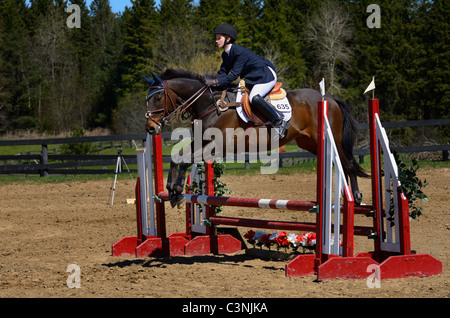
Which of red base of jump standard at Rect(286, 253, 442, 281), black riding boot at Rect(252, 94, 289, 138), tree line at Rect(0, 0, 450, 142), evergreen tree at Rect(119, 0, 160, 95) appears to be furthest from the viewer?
evergreen tree at Rect(119, 0, 160, 95)

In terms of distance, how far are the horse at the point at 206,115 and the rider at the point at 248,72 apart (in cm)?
21

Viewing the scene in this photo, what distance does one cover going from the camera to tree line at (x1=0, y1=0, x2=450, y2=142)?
119 ft

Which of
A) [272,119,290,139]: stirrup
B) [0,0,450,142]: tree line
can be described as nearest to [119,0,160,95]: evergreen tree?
[0,0,450,142]: tree line

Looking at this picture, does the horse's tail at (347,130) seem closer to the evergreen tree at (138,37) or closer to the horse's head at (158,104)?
the horse's head at (158,104)

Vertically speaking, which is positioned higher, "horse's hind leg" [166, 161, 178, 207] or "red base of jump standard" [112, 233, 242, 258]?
"horse's hind leg" [166, 161, 178, 207]

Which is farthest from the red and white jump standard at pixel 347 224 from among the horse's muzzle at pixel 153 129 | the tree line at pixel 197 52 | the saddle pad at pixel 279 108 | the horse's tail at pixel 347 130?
the tree line at pixel 197 52

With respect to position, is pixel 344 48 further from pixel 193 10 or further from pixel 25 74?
pixel 25 74

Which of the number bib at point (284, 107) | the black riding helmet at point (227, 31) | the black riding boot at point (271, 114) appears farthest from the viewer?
the number bib at point (284, 107)

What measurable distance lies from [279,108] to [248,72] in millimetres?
708

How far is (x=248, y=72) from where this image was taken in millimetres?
6469

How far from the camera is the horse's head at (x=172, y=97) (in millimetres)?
6016

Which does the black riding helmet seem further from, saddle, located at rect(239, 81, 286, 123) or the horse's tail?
the horse's tail

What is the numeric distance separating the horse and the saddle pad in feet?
0.20

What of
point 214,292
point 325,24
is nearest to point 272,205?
point 214,292
